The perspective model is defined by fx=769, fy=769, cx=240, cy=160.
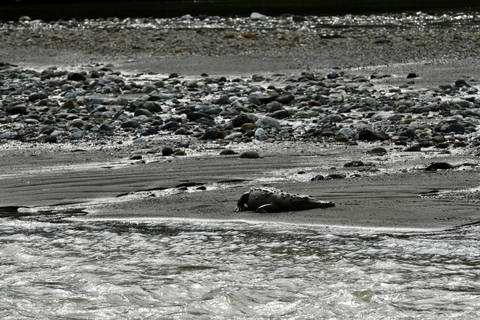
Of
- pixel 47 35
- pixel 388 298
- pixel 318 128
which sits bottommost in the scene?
pixel 388 298

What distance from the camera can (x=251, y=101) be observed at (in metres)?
Result: 10.5

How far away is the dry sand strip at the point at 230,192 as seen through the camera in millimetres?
5746

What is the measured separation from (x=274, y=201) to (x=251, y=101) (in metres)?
4.68

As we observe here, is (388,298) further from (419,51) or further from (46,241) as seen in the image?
(419,51)

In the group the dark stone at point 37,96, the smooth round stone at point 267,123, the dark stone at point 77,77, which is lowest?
the smooth round stone at point 267,123

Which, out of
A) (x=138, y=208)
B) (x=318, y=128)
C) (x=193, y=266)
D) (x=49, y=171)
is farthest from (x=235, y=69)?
(x=193, y=266)

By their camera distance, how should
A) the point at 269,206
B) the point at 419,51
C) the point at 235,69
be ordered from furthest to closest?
the point at 419,51 → the point at 235,69 → the point at 269,206

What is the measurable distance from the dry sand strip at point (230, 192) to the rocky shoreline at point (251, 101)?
0.24ft

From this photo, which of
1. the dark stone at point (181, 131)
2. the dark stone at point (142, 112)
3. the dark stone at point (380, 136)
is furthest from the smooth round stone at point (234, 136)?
the dark stone at point (142, 112)

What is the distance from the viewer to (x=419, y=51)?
54.4 ft

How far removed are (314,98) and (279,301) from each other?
660 cm

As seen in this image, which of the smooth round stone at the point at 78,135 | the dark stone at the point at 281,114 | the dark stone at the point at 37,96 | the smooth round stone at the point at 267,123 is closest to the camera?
the smooth round stone at the point at 78,135

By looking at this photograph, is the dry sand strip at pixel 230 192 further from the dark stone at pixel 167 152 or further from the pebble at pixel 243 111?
the pebble at pixel 243 111

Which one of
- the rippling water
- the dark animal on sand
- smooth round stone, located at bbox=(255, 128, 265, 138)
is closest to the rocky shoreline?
smooth round stone, located at bbox=(255, 128, 265, 138)
